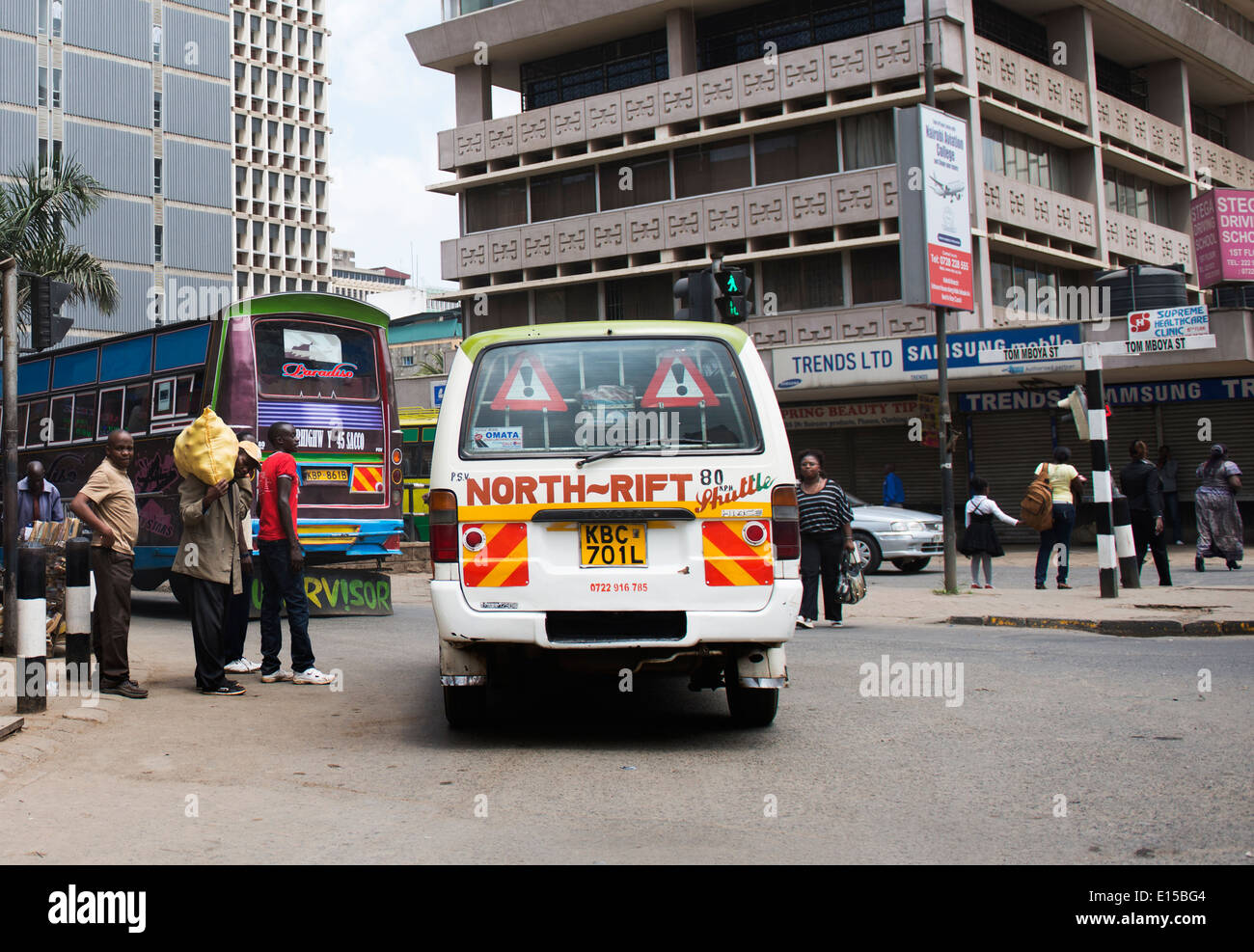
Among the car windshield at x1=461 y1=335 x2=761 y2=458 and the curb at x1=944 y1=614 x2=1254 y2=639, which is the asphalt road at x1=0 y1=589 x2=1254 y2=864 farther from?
the curb at x1=944 y1=614 x2=1254 y2=639

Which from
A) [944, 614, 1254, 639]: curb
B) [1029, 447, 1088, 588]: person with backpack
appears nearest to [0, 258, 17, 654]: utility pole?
[944, 614, 1254, 639]: curb

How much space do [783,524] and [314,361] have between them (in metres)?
9.97

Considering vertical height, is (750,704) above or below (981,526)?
below

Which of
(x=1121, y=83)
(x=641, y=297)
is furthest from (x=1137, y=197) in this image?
(x=641, y=297)

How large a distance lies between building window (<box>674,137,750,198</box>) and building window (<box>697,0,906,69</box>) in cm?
248

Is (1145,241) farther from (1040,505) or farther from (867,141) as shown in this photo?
(1040,505)

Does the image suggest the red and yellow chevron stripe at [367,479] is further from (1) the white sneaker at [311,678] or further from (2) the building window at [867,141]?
(2) the building window at [867,141]

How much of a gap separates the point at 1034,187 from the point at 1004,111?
221cm

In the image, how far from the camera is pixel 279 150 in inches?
5123

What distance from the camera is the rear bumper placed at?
654cm

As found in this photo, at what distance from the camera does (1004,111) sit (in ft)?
105

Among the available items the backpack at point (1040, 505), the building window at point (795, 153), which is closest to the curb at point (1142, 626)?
the backpack at point (1040, 505)

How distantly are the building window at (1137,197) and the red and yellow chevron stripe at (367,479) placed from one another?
2717cm
